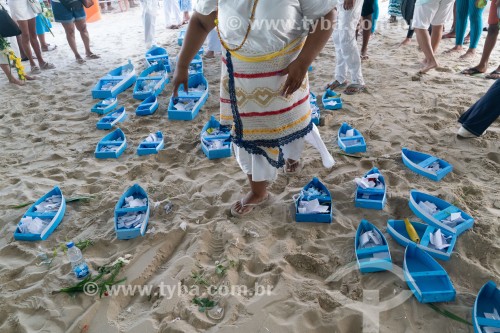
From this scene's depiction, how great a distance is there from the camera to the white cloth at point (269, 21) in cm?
168

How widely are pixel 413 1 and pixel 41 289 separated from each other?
583 cm

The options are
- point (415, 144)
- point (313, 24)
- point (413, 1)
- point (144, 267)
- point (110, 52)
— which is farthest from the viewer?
point (110, 52)

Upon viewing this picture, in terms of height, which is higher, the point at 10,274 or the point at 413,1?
the point at 413,1

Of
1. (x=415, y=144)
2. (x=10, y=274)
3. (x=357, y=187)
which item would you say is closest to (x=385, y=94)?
(x=415, y=144)

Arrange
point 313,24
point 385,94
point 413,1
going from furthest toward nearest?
point 413,1
point 385,94
point 313,24

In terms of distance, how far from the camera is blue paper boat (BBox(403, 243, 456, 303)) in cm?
169

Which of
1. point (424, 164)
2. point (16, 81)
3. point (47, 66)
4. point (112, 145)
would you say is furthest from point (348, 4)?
point (47, 66)

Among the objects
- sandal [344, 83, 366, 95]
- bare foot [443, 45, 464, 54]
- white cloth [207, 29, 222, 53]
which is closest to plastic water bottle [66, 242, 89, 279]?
sandal [344, 83, 366, 95]

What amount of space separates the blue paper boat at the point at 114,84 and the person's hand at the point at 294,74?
3.29 metres

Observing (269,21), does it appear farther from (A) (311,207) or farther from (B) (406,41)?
(B) (406,41)

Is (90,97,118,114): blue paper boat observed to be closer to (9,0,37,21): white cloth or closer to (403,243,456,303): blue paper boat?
(9,0,37,21): white cloth

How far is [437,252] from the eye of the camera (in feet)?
6.29

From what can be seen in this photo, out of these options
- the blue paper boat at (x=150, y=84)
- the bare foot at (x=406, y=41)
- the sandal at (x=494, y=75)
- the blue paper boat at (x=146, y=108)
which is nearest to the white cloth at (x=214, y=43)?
the blue paper boat at (x=150, y=84)

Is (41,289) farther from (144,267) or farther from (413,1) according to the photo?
Result: (413,1)
